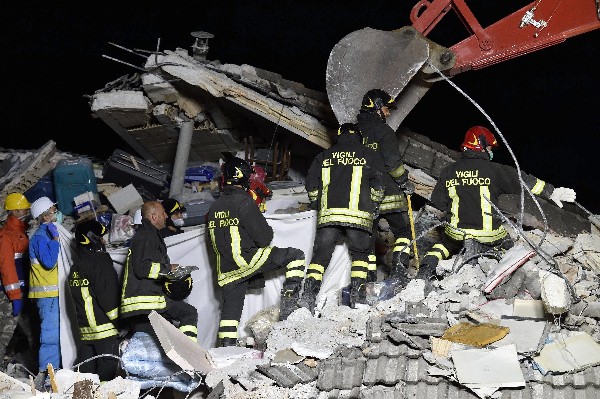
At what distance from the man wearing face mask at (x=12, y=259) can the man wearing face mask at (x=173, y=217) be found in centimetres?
165

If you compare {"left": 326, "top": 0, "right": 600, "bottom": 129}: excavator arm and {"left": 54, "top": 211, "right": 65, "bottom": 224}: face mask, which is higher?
{"left": 326, "top": 0, "right": 600, "bottom": 129}: excavator arm

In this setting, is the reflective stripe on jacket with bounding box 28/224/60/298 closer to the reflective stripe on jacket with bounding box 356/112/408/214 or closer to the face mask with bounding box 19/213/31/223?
the face mask with bounding box 19/213/31/223

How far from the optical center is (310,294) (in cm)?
1029

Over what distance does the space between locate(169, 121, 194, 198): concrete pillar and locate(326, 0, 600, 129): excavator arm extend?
2.51 meters

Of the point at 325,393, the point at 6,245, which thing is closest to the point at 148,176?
the point at 6,245

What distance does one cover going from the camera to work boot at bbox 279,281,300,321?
10.1m

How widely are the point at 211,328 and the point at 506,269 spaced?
10.6 ft

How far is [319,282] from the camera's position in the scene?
410 inches

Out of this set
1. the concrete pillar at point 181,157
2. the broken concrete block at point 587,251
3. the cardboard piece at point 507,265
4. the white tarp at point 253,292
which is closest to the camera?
the cardboard piece at point 507,265

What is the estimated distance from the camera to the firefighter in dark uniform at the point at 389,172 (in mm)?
10664

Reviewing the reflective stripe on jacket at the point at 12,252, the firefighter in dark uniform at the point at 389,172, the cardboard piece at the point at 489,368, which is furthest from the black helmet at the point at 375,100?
the reflective stripe on jacket at the point at 12,252

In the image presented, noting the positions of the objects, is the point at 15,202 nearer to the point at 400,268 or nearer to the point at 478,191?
the point at 400,268

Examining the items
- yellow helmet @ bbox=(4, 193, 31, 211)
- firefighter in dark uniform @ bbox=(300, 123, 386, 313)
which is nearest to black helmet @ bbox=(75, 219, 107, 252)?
yellow helmet @ bbox=(4, 193, 31, 211)

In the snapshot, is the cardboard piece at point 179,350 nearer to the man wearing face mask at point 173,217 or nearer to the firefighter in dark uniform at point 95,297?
the firefighter in dark uniform at point 95,297
